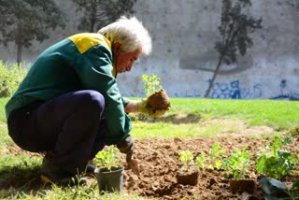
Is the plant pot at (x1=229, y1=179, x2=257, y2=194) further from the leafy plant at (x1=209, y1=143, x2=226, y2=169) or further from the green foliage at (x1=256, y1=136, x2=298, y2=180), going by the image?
the leafy plant at (x1=209, y1=143, x2=226, y2=169)

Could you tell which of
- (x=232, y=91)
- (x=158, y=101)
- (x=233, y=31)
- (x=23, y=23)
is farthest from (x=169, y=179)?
(x=233, y=31)

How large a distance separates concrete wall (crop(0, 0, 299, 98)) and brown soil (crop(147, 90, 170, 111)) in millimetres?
14798

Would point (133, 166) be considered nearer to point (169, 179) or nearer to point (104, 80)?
point (169, 179)

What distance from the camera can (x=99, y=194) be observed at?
2.94m

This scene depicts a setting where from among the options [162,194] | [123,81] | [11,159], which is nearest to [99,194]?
[162,194]

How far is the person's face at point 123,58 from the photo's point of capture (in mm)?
3498

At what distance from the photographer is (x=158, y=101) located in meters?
3.74

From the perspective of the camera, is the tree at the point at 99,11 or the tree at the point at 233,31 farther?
the tree at the point at 99,11

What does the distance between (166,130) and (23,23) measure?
12785 millimetres

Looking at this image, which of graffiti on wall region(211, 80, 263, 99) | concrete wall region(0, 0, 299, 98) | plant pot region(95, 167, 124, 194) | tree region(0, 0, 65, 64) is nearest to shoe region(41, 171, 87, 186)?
plant pot region(95, 167, 124, 194)

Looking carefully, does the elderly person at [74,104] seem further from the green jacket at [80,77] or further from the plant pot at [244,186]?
the plant pot at [244,186]

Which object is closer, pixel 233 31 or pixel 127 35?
pixel 127 35

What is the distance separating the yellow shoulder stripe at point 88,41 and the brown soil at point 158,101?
0.56m

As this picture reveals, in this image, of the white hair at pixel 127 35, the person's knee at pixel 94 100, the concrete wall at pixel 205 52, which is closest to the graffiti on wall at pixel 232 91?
the concrete wall at pixel 205 52
